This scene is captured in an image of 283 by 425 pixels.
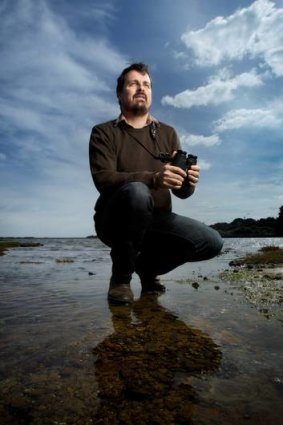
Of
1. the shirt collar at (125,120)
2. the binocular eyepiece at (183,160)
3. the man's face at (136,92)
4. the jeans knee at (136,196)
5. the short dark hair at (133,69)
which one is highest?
the short dark hair at (133,69)

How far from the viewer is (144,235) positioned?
16.1 ft

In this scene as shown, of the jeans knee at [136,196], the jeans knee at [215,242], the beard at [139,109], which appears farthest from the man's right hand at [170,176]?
the beard at [139,109]

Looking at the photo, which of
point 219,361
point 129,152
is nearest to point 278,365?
point 219,361

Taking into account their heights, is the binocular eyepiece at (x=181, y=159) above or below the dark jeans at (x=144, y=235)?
above

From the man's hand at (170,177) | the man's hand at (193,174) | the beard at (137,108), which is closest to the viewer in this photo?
the man's hand at (170,177)

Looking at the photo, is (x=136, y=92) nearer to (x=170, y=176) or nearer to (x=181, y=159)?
(x=181, y=159)

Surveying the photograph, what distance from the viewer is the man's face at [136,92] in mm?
5043

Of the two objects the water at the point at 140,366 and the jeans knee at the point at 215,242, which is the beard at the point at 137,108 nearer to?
the jeans knee at the point at 215,242

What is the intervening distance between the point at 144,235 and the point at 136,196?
918 millimetres

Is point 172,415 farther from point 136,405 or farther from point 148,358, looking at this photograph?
point 148,358

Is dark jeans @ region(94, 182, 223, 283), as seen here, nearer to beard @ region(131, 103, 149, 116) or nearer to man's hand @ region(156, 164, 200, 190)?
man's hand @ region(156, 164, 200, 190)

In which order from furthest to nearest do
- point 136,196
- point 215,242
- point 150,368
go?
point 215,242, point 136,196, point 150,368

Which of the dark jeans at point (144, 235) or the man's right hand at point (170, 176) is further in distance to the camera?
the dark jeans at point (144, 235)

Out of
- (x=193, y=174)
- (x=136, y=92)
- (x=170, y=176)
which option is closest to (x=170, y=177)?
(x=170, y=176)
